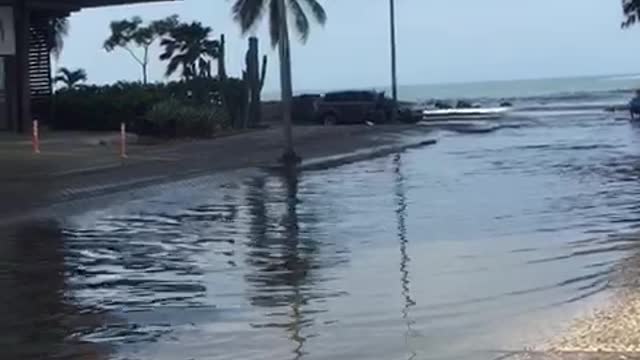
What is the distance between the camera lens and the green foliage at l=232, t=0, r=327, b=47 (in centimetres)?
3875

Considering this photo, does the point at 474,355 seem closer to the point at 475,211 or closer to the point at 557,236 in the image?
the point at 557,236

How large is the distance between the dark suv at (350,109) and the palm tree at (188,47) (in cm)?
614

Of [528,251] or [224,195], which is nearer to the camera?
[528,251]

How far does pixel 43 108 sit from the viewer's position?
47438mm

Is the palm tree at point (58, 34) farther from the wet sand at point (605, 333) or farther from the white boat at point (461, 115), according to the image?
the wet sand at point (605, 333)

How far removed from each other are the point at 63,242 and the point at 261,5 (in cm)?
2407

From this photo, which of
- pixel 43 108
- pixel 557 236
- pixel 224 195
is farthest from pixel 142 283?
pixel 43 108

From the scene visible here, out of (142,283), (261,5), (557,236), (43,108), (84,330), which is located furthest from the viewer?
(43,108)

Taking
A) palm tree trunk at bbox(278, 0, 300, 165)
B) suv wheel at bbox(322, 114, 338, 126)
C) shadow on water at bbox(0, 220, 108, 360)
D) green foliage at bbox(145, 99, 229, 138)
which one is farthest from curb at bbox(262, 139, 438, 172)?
suv wheel at bbox(322, 114, 338, 126)

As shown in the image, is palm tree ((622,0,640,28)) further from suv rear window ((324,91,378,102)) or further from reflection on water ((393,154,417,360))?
reflection on water ((393,154,417,360))

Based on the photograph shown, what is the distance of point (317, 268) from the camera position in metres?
13.0

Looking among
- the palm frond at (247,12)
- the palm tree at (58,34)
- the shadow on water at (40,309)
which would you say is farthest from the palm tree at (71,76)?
the shadow on water at (40,309)

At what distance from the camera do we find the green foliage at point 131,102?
4559 cm

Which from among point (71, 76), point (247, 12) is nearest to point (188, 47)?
point (71, 76)
